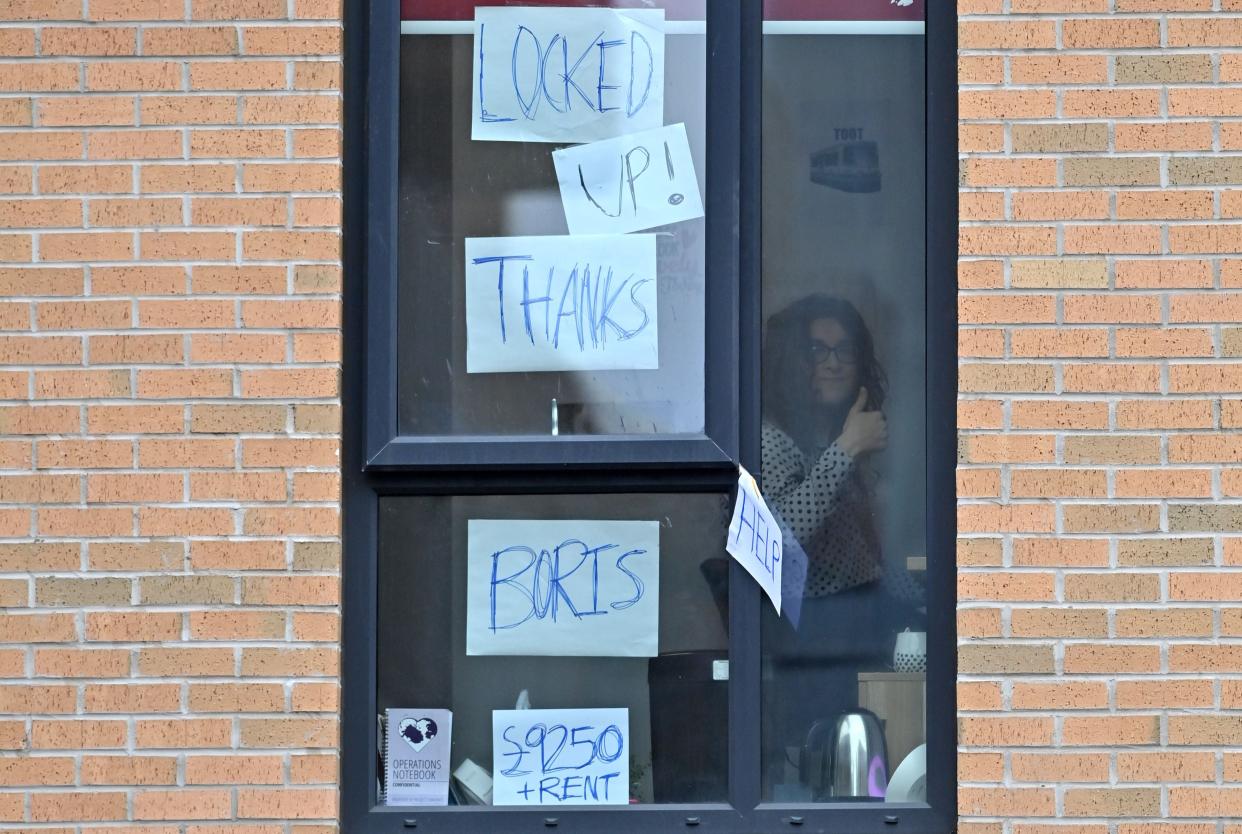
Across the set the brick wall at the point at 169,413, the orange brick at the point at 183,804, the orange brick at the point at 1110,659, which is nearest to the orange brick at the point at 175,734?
the brick wall at the point at 169,413

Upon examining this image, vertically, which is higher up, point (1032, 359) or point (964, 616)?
point (1032, 359)

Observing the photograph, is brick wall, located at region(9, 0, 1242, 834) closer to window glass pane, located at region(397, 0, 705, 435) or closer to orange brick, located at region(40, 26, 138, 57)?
orange brick, located at region(40, 26, 138, 57)

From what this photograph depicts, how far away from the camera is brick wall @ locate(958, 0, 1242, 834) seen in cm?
332

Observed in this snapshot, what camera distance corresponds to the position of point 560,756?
11.6 ft

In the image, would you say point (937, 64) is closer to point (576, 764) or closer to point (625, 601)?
point (625, 601)

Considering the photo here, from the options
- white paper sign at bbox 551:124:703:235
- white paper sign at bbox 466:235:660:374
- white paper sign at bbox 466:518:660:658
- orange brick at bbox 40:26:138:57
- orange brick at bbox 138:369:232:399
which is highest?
orange brick at bbox 40:26:138:57

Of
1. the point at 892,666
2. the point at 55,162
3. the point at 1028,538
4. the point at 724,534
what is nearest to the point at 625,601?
the point at 724,534

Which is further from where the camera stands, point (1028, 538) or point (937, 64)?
point (937, 64)

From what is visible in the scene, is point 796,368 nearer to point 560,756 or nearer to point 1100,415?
point 1100,415

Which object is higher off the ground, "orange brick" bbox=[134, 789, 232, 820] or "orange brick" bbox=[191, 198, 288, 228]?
"orange brick" bbox=[191, 198, 288, 228]

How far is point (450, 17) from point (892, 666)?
1841mm

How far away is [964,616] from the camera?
3.34 meters

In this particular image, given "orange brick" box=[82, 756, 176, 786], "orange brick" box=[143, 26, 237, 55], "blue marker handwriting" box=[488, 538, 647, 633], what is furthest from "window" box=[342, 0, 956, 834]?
"orange brick" box=[82, 756, 176, 786]

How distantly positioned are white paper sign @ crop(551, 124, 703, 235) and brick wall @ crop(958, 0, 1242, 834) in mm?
645
